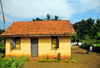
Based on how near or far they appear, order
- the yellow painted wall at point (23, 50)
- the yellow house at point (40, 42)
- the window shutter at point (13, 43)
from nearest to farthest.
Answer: the yellow house at point (40, 42), the window shutter at point (13, 43), the yellow painted wall at point (23, 50)

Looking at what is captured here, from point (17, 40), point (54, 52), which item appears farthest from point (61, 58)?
point (17, 40)

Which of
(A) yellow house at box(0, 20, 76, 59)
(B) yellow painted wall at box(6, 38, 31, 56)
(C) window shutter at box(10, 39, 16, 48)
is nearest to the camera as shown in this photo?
(A) yellow house at box(0, 20, 76, 59)

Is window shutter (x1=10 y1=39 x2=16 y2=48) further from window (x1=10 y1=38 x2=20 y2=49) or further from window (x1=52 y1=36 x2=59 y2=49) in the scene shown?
window (x1=52 y1=36 x2=59 y2=49)

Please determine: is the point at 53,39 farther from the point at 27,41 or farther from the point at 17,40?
the point at 17,40

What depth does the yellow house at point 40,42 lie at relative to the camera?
916 centimetres

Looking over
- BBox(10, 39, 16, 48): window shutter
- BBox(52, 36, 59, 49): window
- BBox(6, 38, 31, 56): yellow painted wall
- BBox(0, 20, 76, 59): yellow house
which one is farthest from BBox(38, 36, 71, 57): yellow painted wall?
BBox(10, 39, 16, 48): window shutter

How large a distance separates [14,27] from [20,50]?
3406mm

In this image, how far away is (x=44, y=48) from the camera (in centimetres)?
940

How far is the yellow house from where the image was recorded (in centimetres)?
916

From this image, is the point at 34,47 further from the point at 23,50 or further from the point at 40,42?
the point at 23,50

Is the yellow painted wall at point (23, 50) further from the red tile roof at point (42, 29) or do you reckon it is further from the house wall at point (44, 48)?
the red tile roof at point (42, 29)

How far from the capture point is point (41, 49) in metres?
9.45

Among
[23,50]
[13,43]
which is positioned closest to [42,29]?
[23,50]

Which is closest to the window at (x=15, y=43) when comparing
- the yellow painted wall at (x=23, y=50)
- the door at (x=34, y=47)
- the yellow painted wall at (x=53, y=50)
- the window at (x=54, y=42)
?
the yellow painted wall at (x=23, y=50)
